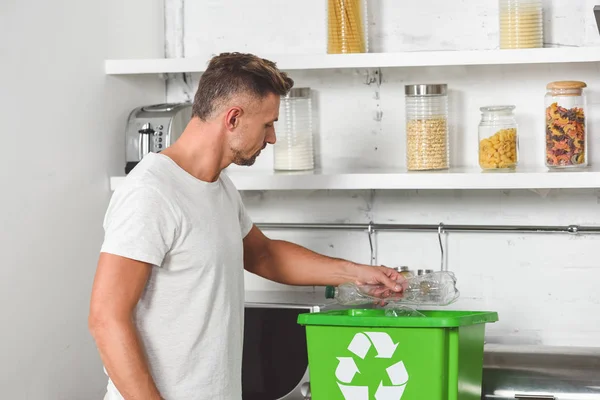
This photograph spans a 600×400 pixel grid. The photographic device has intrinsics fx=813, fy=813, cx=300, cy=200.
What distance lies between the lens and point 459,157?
238cm

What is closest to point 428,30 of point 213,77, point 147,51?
point 147,51

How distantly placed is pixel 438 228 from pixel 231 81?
988 mm

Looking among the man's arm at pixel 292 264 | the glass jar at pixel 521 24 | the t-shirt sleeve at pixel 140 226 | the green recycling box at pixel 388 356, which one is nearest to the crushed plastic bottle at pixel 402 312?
the green recycling box at pixel 388 356

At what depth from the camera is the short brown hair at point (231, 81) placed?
5.11 ft

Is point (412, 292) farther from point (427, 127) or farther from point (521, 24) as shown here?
point (521, 24)

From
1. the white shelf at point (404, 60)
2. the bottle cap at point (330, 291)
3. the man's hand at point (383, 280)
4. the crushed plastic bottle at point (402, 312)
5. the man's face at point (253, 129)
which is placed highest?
the white shelf at point (404, 60)

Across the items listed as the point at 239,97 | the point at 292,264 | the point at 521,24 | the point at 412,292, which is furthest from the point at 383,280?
the point at 521,24

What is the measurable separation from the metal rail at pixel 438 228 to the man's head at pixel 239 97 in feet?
2.82

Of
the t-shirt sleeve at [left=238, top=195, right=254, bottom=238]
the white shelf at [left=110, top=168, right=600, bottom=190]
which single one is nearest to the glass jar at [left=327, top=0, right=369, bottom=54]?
the white shelf at [left=110, top=168, right=600, bottom=190]

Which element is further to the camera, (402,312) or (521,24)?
(521,24)

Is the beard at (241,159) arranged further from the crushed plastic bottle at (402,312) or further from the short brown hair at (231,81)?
the crushed plastic bottle at (402,312)

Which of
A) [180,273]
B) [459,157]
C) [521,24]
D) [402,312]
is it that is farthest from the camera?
[459,157]

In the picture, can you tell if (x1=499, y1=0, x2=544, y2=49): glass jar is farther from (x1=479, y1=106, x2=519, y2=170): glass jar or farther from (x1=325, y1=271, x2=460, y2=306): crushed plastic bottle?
(x1=325, y1=271, x2=460, y2=306): crushed plastic bottle

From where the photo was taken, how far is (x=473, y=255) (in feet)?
7.82
